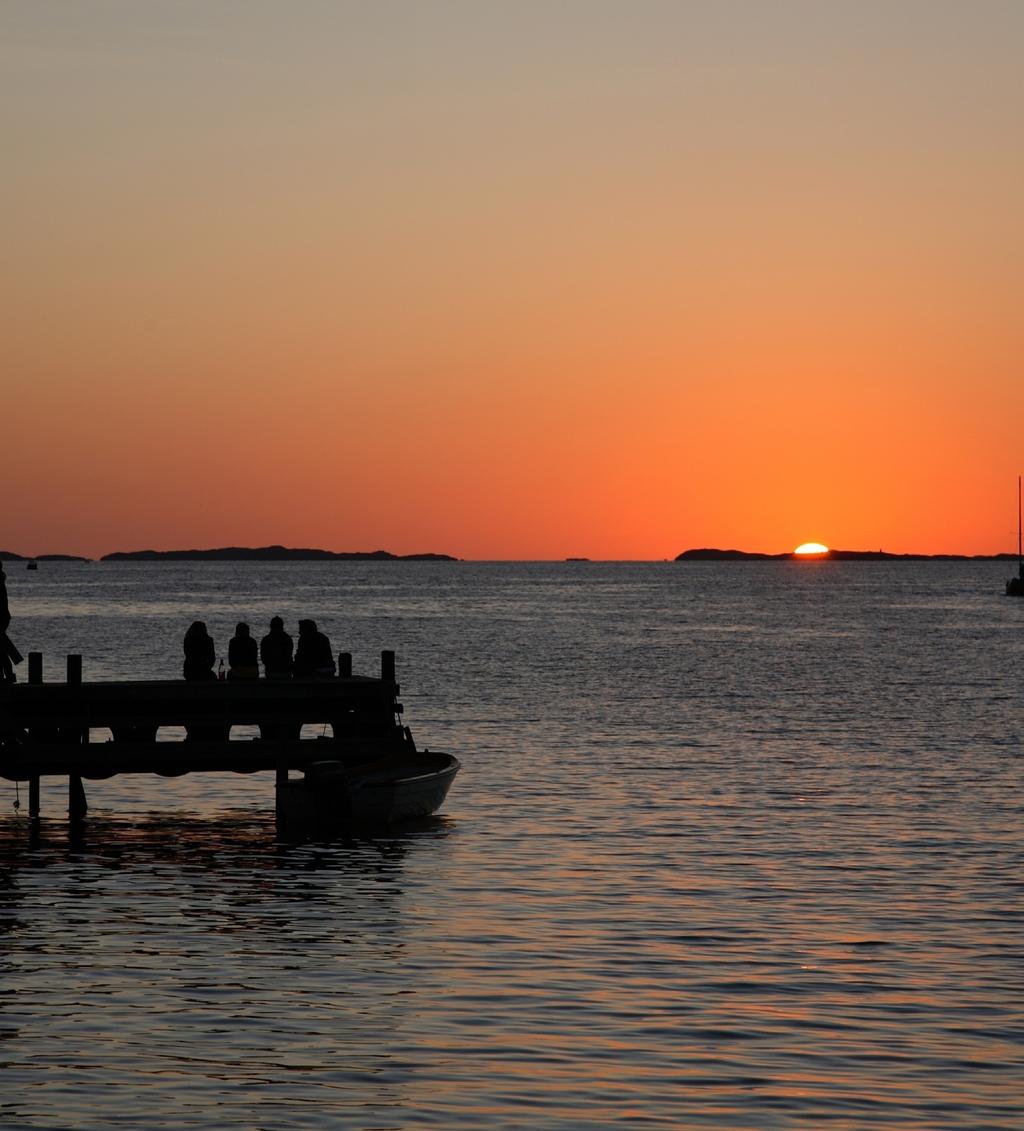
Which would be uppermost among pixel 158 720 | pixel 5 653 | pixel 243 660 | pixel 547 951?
pixel 5 653

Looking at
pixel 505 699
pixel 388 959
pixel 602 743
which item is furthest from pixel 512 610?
pixel 388 959

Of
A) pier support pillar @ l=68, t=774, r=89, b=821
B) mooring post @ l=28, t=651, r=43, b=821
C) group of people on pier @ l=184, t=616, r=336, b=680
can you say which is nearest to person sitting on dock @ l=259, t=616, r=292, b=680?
group of people on pier @ l=184, t=616, r=336, b=680

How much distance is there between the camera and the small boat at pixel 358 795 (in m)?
29.8

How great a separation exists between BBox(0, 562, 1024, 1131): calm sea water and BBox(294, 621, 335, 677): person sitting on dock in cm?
289

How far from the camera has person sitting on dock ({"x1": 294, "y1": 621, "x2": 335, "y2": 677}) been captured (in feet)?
107

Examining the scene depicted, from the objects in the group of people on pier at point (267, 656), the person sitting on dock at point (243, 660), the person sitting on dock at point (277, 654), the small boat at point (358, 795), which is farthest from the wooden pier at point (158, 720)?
the person sitting on dock at point (277, 654)

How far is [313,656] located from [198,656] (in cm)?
206

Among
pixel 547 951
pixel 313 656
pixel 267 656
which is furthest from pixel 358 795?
pixel 547 951

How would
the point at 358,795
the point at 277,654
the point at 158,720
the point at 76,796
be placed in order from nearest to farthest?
1. the point at 358,795
2. the point at 158,720
3. the point at 76,796
4. the point at 277,654

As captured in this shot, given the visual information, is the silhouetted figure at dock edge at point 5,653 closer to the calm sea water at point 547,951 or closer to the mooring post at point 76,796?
the mooring post at point 76,796

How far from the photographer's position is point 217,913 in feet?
74.4

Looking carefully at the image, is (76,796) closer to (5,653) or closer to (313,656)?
(5,653)

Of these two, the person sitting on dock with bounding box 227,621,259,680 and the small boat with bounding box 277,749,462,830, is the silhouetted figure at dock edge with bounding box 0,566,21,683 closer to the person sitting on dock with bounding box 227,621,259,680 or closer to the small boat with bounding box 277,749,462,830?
the person sitting on dock with bounding box 227,621,259,680

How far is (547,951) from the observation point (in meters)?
19.8
